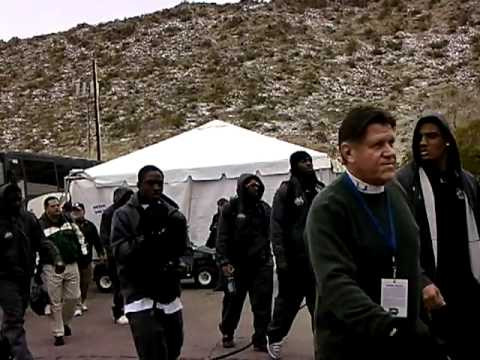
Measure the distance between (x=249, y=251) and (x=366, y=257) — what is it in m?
5.55

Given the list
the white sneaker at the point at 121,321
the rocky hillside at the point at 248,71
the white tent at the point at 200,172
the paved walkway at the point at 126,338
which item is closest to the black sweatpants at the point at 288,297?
the paved walkway at the point at 126,338

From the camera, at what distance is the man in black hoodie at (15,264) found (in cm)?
736

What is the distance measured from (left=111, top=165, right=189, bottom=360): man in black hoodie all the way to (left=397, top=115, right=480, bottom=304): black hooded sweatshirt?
6.90 ft

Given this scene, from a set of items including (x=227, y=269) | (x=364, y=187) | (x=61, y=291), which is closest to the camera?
(x=364, y=187)

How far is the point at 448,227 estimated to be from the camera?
4.40 m

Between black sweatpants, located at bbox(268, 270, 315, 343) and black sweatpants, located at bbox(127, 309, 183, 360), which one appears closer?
black sweatpants, located at bbox(127, 309, 183, 360)

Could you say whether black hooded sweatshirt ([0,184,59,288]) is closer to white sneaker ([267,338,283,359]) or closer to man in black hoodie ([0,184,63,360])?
man in black hoodie ([0,184,63,360])

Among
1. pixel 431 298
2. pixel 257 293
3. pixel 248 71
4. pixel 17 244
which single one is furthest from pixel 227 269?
pixel 248 71

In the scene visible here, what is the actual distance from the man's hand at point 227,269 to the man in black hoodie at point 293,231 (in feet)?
2.22

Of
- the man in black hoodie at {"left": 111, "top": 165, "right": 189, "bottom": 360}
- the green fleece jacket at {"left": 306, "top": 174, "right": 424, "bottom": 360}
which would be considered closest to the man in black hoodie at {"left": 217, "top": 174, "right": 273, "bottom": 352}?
the man in black hoodie at {"left": 111, "top": 165, "right": 189, "bottom": 360}

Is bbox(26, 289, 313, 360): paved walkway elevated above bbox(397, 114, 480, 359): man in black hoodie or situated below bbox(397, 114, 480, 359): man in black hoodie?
below

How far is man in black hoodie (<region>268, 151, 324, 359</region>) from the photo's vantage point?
8.12 metres

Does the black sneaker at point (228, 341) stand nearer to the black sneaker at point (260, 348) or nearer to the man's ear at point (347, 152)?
the black sneaker at point (260, 348)

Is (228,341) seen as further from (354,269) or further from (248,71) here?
(248,71)
